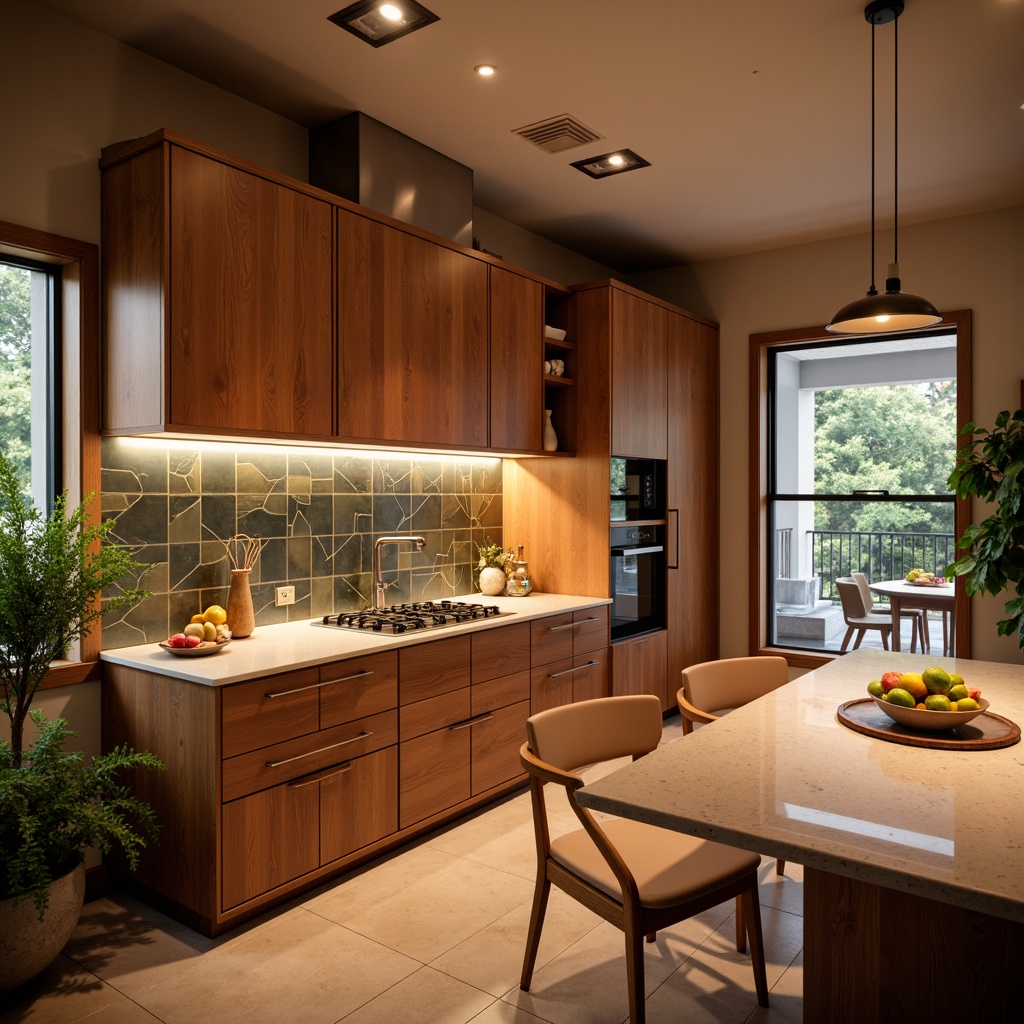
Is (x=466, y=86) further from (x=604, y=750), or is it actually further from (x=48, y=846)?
(x=48, y=846)

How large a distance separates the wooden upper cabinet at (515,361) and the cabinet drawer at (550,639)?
87cm

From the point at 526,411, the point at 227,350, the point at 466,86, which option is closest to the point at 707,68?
the point at 466,86

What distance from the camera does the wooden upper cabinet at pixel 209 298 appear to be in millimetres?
2535

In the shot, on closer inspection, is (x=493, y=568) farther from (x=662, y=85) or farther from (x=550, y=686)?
(x=662, y=85)

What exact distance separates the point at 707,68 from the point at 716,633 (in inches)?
138

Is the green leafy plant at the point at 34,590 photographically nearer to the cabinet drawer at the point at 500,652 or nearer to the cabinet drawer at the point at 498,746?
the cabinet drawer at the point at 500,652

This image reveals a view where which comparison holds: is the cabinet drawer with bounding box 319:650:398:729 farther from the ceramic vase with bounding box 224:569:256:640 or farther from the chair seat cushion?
the chair seat cushion

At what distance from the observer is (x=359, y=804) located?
2840mm

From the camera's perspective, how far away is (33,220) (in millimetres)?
2568

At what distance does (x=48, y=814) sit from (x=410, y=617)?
1.50m

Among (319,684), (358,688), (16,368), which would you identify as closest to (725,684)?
(358,688)

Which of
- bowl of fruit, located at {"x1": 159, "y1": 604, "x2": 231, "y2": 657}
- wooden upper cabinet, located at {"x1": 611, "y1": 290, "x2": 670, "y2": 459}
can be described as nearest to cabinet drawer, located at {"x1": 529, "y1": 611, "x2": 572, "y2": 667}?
wooden upper cabinet, located at {"x1": 611, "y1": 290, "x2": 670, "y2": 459}

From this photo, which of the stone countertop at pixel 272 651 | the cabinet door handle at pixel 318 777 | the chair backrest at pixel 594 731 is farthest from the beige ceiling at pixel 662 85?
the cabinet door handle at pixel 318 777

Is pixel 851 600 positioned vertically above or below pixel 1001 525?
below
